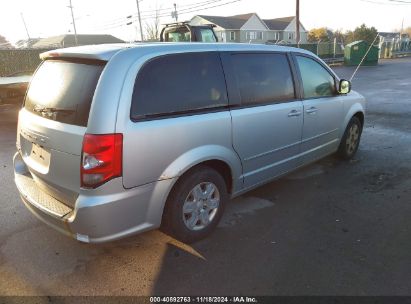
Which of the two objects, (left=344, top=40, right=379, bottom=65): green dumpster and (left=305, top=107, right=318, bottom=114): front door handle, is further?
(left=344, top=40, right=379, bottom=65): green dumpster

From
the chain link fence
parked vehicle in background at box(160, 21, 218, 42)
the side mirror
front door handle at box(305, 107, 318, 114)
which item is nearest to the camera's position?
front door handle at box(305, 107, 318, 114)

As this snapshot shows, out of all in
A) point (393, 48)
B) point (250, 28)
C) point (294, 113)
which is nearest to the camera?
point (294, 113)

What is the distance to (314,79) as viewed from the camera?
4.57 m

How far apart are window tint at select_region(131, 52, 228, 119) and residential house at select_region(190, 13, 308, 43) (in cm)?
5441

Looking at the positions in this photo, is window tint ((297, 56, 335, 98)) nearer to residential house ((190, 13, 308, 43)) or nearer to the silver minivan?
the silver minivan

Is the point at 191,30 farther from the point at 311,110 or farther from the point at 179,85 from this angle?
the point at 179,85

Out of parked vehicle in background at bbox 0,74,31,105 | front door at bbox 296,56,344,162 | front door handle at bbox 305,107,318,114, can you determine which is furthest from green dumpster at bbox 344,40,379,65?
front door handle at bbox 305,107,318,114

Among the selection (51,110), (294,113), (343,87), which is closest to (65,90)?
(51,110)

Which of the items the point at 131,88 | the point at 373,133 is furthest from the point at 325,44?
the point at 131,88

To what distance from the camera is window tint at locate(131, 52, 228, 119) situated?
9.22ft

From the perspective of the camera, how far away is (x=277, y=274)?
291 centimetres

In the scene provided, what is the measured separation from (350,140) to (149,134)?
387cm

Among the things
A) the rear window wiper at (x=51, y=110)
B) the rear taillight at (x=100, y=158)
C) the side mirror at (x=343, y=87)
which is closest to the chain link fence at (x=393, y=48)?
the side mirror at (x=343, y=87)

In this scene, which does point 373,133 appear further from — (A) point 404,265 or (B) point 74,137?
(B) point 74,137
